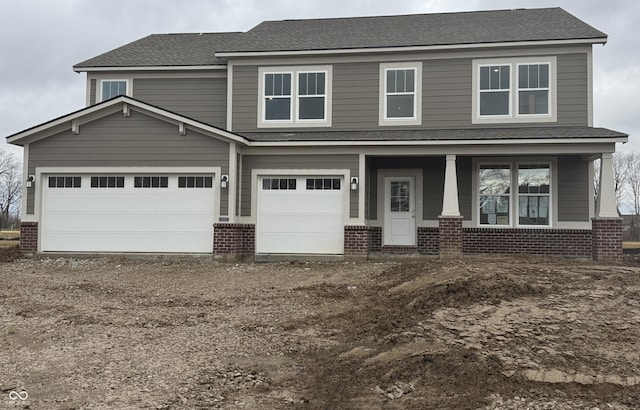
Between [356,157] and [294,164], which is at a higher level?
[356,157]

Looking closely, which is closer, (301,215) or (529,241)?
(301,215)

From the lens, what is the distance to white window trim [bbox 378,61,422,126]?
14156 millimetres

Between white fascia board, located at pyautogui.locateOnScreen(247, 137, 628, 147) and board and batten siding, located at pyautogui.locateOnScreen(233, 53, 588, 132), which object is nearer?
white fascia board, located at pyautogui.locateOnScreen(247, 137, 628, 147)

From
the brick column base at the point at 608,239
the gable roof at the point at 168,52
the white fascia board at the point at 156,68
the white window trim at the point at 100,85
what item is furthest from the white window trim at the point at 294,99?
the brick column base at the point at 608,239

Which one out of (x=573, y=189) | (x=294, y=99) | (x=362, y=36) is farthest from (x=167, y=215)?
(x=573, y=189)

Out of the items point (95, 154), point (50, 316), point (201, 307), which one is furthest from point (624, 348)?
point (95, 154)

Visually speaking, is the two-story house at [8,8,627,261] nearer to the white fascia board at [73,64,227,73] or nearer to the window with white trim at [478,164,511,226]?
the window with white trim at [478,164,511,226]

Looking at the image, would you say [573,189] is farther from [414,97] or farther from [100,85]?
[100,85]

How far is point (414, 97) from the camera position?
1420cm

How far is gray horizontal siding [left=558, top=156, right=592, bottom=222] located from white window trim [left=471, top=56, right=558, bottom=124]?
4.32 ft

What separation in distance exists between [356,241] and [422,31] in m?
6.98

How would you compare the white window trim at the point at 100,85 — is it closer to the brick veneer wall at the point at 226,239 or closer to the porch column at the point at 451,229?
the brick veneer wall at the point at 226,239

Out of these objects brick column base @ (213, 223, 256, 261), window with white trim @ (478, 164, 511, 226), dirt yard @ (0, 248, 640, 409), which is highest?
window with white trim @ (478, 164, 511, 226)

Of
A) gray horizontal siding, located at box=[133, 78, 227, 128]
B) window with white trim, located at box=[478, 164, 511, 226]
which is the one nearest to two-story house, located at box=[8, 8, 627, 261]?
window with white trim, located at box=[478, 164, 511, 226]
